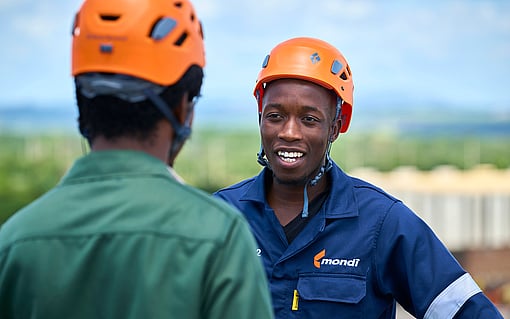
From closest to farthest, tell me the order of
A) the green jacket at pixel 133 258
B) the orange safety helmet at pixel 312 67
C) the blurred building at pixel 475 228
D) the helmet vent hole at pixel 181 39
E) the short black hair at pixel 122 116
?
the green jacket at pixel 133 258, the short black hair at pixel 122 116, the helmet vent hole at pixel 181 39, the orange safety helmet at pixel 312 67, the blurred building at pixel 475 228

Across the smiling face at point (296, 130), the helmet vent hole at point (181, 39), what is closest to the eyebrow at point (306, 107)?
the smiling face at point (296, 130)

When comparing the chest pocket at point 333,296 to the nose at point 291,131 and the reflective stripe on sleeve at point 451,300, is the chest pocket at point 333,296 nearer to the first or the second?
the reflective stripe on sleeve at point 451,300

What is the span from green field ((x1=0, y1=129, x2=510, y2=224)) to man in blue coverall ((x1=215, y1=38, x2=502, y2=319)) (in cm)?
1738

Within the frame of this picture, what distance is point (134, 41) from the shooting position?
2.15 meters

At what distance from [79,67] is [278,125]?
1.60m

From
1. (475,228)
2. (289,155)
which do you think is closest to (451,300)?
(289,155)

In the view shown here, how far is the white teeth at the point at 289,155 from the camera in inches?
145

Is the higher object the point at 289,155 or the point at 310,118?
the point at 310,118

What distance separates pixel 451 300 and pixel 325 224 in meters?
0.57

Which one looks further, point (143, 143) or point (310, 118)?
point (310, 118)

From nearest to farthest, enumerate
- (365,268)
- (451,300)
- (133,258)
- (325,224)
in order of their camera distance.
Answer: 1. (133,258)
2. (451,300)
3. (365,268)
4. (325,224)

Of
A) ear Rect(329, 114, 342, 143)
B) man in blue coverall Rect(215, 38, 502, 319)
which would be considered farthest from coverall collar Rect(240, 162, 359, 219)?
ear Rect(329, 114, 342, 143)

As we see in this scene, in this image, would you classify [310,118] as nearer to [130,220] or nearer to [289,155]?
[289,155]

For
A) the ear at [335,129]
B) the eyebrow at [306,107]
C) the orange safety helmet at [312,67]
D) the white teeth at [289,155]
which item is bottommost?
the white teeth at [289,155]
